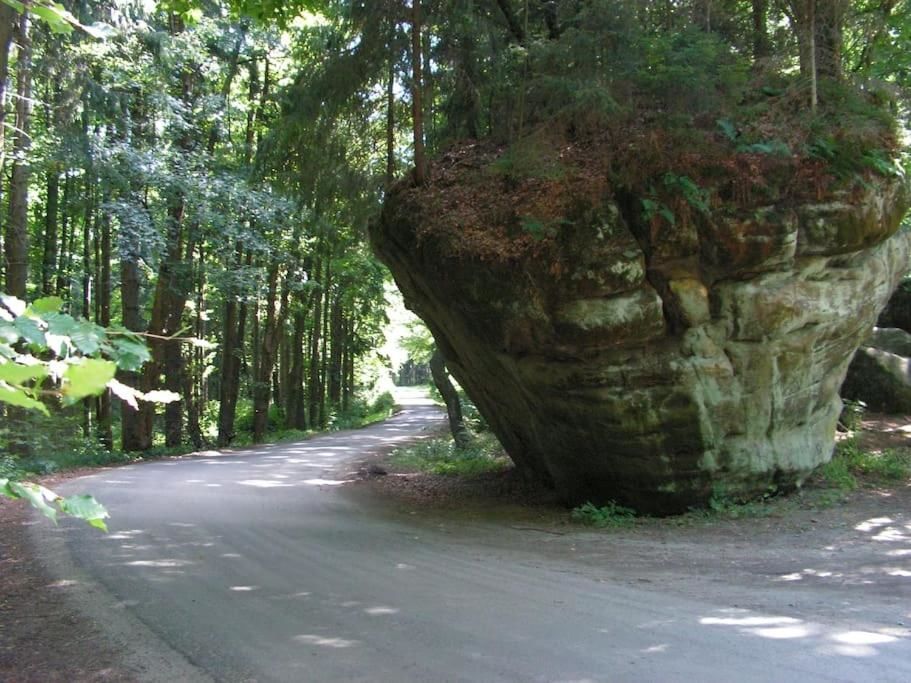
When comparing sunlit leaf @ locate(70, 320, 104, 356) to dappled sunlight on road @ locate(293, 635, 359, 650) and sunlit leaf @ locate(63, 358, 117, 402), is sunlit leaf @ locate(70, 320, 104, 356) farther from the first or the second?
dappled sunlight on road @ locate(293, 635, 359, 650)

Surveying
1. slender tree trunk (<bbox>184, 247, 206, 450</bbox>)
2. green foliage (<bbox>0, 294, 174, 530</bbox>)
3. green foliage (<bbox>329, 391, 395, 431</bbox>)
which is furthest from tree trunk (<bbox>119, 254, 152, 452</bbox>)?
green foliage (<bbox>0, 294, 174, 530</bbox>)

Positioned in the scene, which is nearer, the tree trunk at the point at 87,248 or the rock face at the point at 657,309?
the rock face at the point at 657,309

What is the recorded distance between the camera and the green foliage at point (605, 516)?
1012 cm

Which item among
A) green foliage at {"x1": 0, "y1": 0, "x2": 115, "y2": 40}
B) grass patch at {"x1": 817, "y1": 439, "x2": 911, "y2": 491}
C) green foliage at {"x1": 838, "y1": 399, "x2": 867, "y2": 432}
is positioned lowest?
grass patch at {"x1": 817, "y1": 439, "x2": 911, "y2": 491}

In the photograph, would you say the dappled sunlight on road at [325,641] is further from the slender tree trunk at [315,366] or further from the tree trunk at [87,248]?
the slender tree trunk at [315,366]

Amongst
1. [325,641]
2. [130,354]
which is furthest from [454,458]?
[130,354]

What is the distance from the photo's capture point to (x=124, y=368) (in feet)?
7.26

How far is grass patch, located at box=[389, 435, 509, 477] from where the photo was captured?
54.2 feet

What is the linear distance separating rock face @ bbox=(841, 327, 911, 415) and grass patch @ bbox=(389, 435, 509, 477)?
28.7ft

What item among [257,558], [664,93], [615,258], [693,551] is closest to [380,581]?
[257,558]

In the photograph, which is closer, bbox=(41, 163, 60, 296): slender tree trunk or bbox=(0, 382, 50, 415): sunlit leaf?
bbox=(0, 382, 50, 415): sunlit leaf

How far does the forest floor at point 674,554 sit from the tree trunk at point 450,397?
621 centimetres

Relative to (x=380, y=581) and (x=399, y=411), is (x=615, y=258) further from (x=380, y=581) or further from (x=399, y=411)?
(x=399, y=411)

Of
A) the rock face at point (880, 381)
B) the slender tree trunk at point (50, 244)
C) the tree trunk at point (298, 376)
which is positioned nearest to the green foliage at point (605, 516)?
the rock face at point (880, 381)
